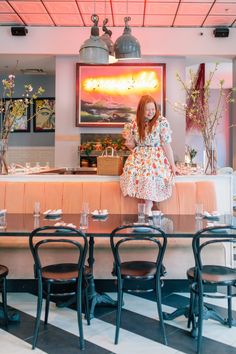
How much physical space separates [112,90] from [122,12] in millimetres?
1671

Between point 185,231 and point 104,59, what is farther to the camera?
point 104,59

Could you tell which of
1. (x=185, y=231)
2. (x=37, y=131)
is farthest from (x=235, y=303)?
(x=37, y=131)

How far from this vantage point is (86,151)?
8.22m

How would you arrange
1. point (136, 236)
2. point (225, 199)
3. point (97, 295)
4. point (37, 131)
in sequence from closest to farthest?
point (136, 236), point (97, 295), point (225, 199), point (37, 131)

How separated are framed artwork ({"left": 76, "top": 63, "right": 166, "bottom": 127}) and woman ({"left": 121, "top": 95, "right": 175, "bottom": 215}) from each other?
162 inches

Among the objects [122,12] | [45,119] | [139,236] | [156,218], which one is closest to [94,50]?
[156,218]

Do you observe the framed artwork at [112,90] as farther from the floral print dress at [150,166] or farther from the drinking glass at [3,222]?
the drinking glass at [3,222]

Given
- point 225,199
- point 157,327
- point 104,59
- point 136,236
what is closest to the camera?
point 136,236

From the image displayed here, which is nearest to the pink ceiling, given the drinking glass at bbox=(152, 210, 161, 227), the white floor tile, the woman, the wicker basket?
the wicker basket

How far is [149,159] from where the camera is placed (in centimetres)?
414

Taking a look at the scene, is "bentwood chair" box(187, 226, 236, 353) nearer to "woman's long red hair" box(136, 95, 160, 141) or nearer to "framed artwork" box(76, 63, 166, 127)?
"woman's long red hair" box(136, 95, 160, 141)

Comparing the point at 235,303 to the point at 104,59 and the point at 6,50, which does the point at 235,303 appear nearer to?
the point at 104,59

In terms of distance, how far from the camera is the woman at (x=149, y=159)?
4.09m

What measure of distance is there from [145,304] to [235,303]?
34.2 inches
